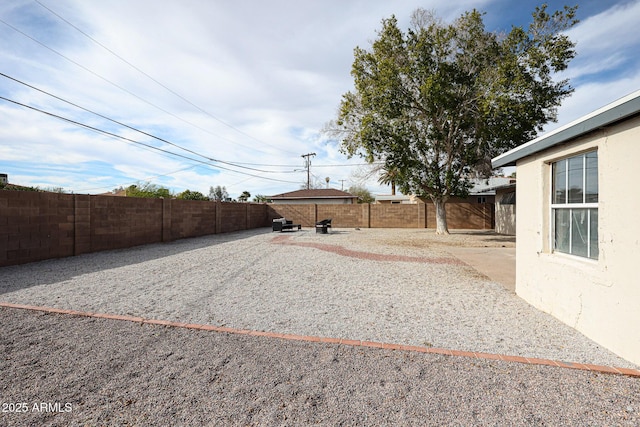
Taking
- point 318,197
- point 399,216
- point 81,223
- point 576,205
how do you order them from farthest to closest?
point 318,197 < point 399,216 < point 81,223 < point 576,205

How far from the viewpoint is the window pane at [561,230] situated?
4.02 metres

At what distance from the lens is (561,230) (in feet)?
13.6

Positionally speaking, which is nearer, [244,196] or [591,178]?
[591,178]

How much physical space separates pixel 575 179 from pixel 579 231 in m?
0.66

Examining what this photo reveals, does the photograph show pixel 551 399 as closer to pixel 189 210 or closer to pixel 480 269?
pixel 480 269

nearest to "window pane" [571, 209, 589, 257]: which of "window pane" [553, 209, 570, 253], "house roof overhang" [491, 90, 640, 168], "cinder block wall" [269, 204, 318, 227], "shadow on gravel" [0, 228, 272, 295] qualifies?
"window pane" [553, 209, 570, 253]

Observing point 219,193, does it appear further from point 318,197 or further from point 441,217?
point 441,217

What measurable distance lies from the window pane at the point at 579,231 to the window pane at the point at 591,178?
0.61ft

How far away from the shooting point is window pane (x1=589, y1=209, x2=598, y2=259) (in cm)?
341

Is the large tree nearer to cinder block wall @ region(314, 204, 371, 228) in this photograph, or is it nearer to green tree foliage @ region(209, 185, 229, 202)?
cinder block wall @ region(314, 204, 371, 228)

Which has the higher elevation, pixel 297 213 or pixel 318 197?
pixel 318 197

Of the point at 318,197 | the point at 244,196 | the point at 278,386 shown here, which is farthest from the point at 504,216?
the point at 244,196

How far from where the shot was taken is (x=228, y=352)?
3090mm

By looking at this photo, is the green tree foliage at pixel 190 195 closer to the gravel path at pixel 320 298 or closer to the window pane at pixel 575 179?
the gravel path at pixel 320 298
